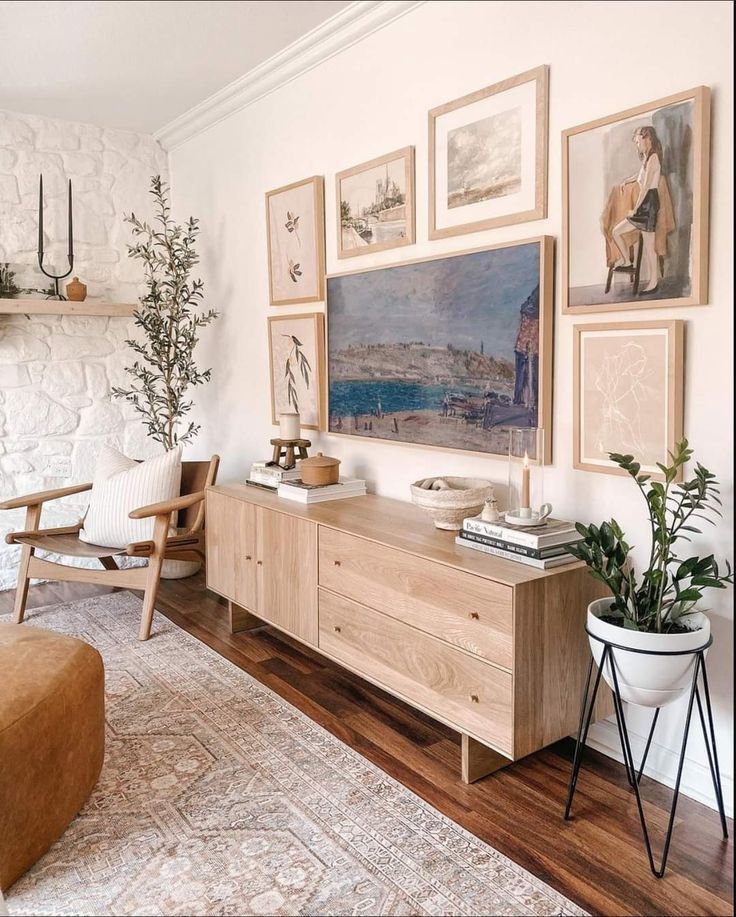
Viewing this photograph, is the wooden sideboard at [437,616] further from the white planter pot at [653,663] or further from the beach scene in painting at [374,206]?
the beach scene in painting at [374,206]

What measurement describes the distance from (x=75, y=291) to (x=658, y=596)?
128 inches

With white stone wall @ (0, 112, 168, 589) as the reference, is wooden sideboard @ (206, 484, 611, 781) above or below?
below

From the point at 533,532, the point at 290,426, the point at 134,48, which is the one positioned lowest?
the point at 533,532

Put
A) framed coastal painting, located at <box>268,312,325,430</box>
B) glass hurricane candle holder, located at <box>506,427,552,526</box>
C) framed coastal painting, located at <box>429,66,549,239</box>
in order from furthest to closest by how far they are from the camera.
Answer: framed coastal painting, located at <box>268,312,325,430</box> < framed coastal painting, located at <box>429,66,549,239</box> < glass hurricane candle holder, located at <box>506,427,552,526</box>

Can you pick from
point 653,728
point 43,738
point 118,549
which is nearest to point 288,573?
point 118,549

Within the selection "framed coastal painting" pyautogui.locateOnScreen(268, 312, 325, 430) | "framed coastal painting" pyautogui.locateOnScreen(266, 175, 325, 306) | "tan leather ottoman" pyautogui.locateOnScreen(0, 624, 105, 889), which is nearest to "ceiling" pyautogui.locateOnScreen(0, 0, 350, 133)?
"framed coastal painting" pyautogui.locateOnScreen(266, 175, 325, 306)

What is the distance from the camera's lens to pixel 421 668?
2.16 metres

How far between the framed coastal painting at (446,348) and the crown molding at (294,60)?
860 millimetres

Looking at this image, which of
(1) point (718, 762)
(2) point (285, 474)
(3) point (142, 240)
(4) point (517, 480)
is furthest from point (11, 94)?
(1) point (718, 762)

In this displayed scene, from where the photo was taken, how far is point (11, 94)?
11.7ft

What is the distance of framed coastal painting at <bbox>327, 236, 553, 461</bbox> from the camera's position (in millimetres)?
2307

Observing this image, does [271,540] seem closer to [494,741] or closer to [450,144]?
[494,741]

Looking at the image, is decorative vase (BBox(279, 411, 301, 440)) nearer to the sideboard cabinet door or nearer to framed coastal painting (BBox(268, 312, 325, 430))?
framed coastal painting (BBox(268, 312, 325, 430))

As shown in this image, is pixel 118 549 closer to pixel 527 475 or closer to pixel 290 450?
pixel 290 450
